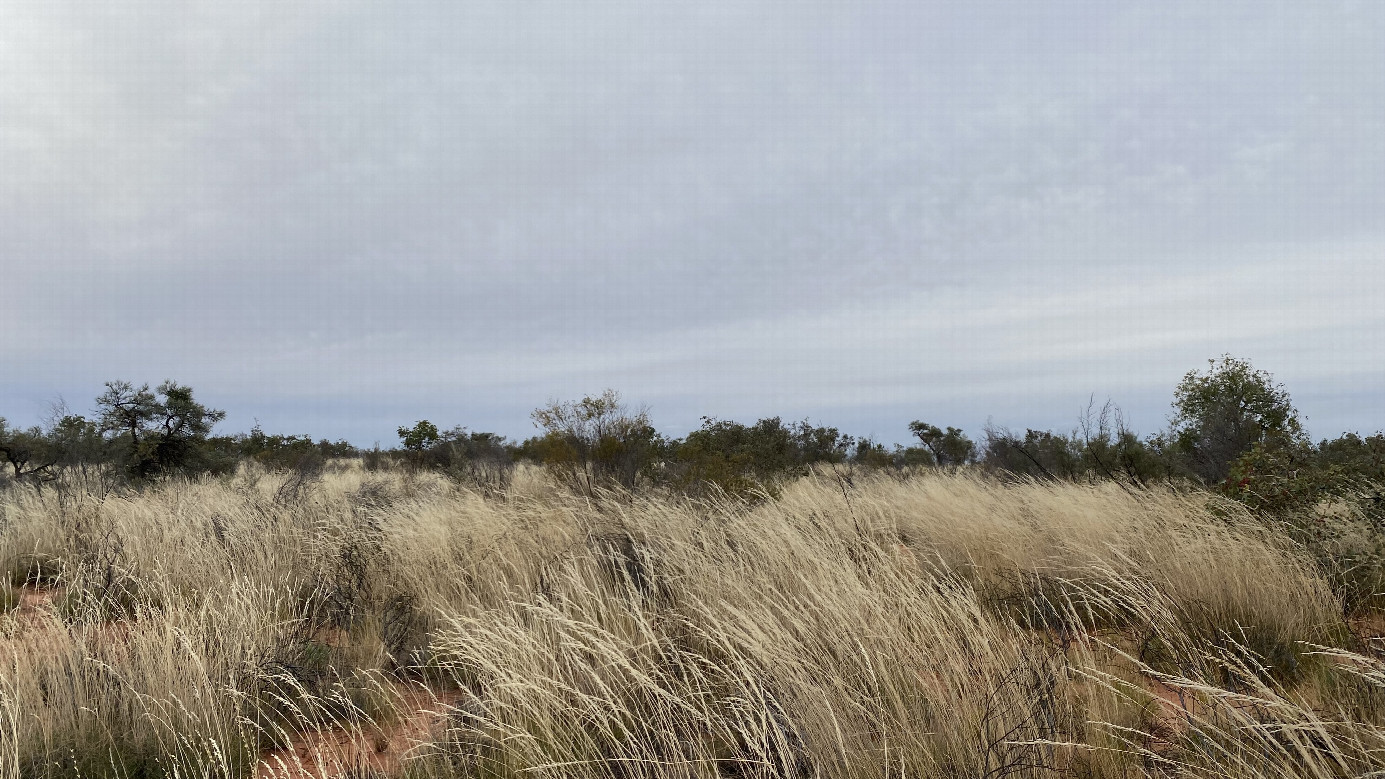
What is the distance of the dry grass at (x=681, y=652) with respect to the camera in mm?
2854

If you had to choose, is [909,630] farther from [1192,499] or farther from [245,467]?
[245,467]

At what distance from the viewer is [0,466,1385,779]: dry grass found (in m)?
2.85

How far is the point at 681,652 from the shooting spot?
3.67 m

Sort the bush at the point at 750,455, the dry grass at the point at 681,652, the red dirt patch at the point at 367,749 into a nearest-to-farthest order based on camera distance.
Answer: the dry grass at the point at 681,652 → the red dirt patch at the point at 367,749 → the bush at the point at 750,455

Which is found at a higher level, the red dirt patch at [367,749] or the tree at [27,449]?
the tree at [27,449]

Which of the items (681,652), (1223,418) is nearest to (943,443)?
(1223,418)

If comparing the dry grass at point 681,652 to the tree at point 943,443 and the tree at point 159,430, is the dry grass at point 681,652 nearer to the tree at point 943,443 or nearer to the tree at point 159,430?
the tree at point 159,430

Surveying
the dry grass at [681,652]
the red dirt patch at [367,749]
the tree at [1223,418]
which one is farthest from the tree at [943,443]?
the red dirt patch at [367,749]

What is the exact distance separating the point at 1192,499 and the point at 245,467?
28.7 m

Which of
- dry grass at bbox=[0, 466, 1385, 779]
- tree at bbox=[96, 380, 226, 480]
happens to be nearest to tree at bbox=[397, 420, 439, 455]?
tree at bbox=[96, 380, 226, 480]

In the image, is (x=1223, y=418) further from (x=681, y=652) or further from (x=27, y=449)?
(x=27, y=449)

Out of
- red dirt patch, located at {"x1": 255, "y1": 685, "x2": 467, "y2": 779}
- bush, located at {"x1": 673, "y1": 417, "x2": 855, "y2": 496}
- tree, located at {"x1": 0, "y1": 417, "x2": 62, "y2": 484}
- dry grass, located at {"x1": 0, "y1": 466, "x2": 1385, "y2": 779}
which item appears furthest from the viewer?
tree, located at {"x1": 0, "y1": 417, "x2": 62, "y2": 484}

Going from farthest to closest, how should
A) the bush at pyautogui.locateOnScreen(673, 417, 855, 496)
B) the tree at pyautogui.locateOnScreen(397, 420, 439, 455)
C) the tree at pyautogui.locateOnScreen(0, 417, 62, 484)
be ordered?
the tree at pyautogui.locateOnScreen(397, 420, 439, 455)
the tree at pyautogui.locateOnScreen(0, 417, 62, 484)
the bush at pyautogui.locateOnScreen(673, 417, 855, 496)

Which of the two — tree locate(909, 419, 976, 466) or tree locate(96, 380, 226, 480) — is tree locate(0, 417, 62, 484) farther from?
tree locate(909, 419, 976, 466)
